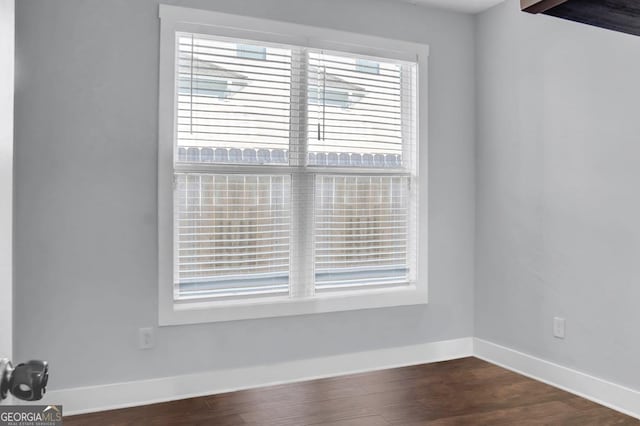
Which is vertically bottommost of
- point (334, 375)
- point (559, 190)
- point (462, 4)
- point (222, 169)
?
point (334, 375)

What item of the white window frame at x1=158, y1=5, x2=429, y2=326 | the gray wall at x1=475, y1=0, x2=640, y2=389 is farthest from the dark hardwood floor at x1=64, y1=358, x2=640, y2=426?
the white window frame at x1=158, y1=5, x2=429, y2=326

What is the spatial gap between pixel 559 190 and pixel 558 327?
0.89m

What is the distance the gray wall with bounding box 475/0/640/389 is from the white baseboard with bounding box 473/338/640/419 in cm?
5

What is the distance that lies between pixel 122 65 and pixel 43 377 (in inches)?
100

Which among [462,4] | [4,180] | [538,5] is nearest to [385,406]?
[538,5]

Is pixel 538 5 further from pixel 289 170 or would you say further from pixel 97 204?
pixel 97 204

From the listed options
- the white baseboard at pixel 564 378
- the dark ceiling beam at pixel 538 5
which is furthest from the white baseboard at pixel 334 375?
the dark ceiling beam at pixel 538 5

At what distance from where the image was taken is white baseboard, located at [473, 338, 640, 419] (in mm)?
2918

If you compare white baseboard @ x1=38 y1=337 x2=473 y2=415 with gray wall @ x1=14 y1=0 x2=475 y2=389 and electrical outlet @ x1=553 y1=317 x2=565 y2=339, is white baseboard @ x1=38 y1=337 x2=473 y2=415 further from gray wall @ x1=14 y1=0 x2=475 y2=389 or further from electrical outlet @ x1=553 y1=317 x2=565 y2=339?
electrical outlet @ x1=553 y1=317 x2=565 y2=339

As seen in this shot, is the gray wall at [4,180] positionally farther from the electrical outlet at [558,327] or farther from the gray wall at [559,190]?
the electrical outlet at [558,327]

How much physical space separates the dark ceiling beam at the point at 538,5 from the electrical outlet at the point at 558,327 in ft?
8.20

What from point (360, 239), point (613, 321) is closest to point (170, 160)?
point (360, 239)

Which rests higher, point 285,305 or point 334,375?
point 285,305
